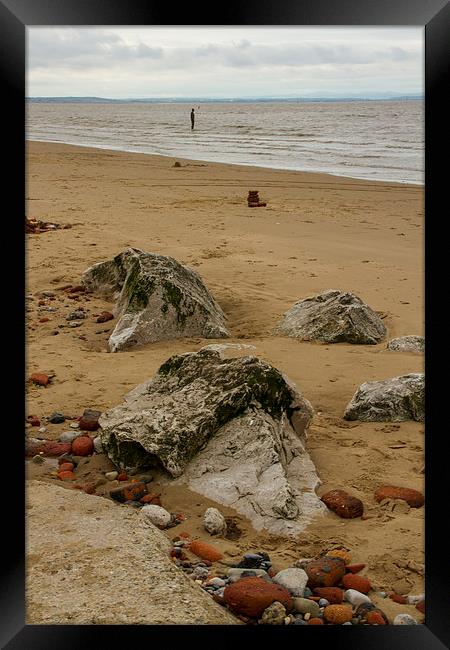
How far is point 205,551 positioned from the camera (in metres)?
3.27

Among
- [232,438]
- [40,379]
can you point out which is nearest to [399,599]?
[232,438]

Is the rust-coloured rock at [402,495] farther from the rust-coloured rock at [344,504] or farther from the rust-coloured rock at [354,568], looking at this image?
the rust-coloured rock at [354,568]

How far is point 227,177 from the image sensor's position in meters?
19.9

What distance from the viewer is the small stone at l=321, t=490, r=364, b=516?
3703mm

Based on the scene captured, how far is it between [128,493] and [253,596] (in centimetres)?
120

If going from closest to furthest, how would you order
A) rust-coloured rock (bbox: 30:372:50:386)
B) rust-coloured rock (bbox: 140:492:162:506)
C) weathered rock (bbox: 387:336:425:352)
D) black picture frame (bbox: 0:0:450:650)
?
black picture frame (bbox: 0:0:450:650) → rust-coloured rock (bbox: 140:492:162:506) → rust-coloured rock (bbox: 30:372:50:386) → weathered rock (bbox: 387:336:425:352)

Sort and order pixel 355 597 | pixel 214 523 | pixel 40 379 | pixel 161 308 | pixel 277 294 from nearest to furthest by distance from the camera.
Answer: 1. pixel 355 597
2. pixel 214 523
3. pixel 40 379
4. pixel 161 308
5. pixel 277 294

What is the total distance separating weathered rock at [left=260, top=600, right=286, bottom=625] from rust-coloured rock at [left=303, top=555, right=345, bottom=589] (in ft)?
0.99

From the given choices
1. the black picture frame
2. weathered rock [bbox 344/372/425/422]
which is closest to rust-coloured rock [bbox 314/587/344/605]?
the black picture frame

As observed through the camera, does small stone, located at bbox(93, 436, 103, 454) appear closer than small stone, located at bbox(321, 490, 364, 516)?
No

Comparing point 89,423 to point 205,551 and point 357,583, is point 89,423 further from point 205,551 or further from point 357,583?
point 357,583

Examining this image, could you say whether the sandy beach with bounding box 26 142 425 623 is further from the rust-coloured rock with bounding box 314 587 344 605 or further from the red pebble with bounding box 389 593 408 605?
the rust-coloured rock with bounding box 314 587 344 605

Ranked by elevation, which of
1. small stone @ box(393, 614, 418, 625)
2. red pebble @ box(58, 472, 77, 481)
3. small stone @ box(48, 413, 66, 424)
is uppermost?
small stone @ box(48, 413, 66, 424)
